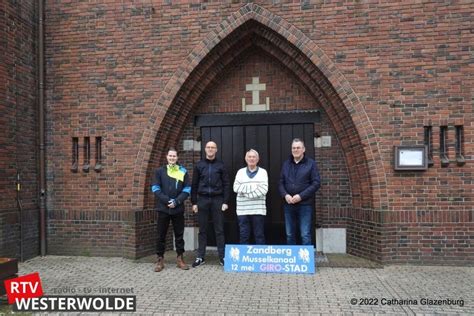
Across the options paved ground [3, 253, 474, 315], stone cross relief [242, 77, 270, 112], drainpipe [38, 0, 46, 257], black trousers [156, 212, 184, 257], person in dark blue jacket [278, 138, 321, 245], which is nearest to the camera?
paved ground [3, 253, 474, 315]

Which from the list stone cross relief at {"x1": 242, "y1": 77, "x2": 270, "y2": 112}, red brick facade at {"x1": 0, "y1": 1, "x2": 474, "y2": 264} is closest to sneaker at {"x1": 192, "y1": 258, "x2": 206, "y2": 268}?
red brick facade at {"x1": 0, "y1": 1, "x2": 474, "y2": 264}

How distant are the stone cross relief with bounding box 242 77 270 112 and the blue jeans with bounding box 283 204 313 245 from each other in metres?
2.19

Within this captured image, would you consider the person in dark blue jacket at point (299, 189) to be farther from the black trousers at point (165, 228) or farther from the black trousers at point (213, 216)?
the black trousers at point (165, 228)

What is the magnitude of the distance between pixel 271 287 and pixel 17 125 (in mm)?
5297

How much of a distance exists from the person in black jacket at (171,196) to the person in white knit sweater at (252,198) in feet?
2.94

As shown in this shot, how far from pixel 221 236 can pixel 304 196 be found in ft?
4.95

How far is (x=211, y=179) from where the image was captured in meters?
6.32

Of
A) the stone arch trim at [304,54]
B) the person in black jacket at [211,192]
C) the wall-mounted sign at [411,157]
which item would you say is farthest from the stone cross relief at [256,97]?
the wall-mounted sign at [411,157]

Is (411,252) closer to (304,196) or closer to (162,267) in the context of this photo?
(304,196)

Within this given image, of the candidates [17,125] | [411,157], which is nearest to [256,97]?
[411,157]

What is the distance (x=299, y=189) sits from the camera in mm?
6148

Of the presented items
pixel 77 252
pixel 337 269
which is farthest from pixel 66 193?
pixel 337 269

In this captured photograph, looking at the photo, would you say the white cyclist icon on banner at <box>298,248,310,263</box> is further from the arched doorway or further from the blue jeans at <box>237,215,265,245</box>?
the arched doorway

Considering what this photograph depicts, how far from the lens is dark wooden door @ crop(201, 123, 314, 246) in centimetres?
740
